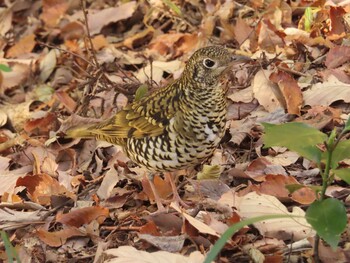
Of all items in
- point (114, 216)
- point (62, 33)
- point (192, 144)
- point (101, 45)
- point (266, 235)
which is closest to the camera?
point (266, 235)

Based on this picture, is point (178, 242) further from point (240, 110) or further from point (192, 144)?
point (240, 110)

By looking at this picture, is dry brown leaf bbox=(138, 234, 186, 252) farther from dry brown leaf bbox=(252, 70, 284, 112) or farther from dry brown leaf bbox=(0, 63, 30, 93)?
dry brown leaf bbox=(0, 63, 30, 93)

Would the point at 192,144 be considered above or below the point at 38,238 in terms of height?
above

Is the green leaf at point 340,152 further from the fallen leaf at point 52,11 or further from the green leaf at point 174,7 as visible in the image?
the fallen leaf at point 52,11

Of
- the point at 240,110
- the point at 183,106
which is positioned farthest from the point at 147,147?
the point at 240,110

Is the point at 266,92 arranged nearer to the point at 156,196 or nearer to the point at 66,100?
the point at 156,196

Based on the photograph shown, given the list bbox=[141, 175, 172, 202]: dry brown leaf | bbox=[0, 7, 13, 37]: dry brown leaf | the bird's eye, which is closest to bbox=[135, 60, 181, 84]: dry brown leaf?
bbox=[141, 175, 172, 202]: dry brown leaf
